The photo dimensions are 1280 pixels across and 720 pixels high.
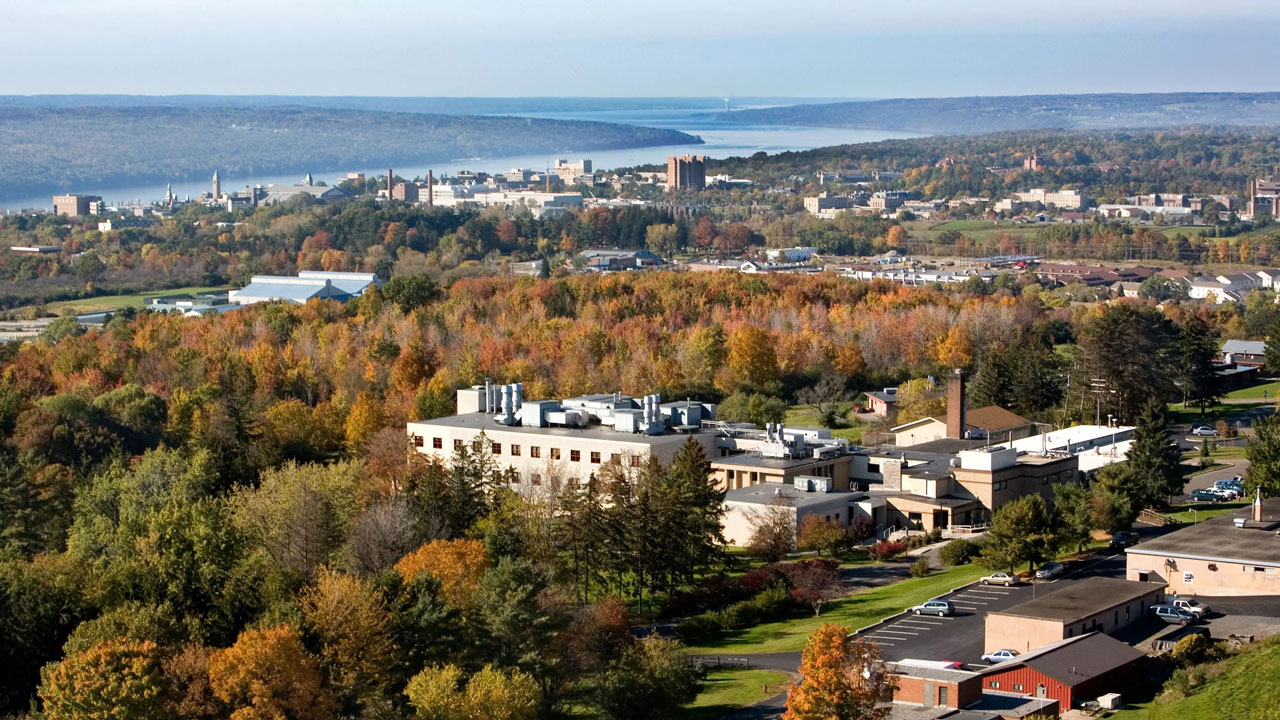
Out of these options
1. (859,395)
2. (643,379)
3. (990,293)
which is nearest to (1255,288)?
(990,293)

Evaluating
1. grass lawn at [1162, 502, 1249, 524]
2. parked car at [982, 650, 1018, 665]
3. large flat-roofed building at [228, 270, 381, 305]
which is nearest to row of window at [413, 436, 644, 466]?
grass lawn at [1162, 502, 1249, 524]

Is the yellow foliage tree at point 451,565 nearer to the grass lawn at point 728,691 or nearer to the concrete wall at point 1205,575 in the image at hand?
the grass lawn at point 728,691

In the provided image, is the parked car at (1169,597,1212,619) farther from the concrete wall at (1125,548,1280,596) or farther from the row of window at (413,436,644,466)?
the row of window at (413,436,644,466)

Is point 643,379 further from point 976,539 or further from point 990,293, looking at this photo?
point 990,293

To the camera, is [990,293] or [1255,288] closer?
[990,293]

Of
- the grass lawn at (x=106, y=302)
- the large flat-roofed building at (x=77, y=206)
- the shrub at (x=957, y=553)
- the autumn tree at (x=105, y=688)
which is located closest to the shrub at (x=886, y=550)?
the shrub at (x=957, y=553)

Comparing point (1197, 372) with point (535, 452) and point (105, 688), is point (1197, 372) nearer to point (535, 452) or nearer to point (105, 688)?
point (535, 452)
